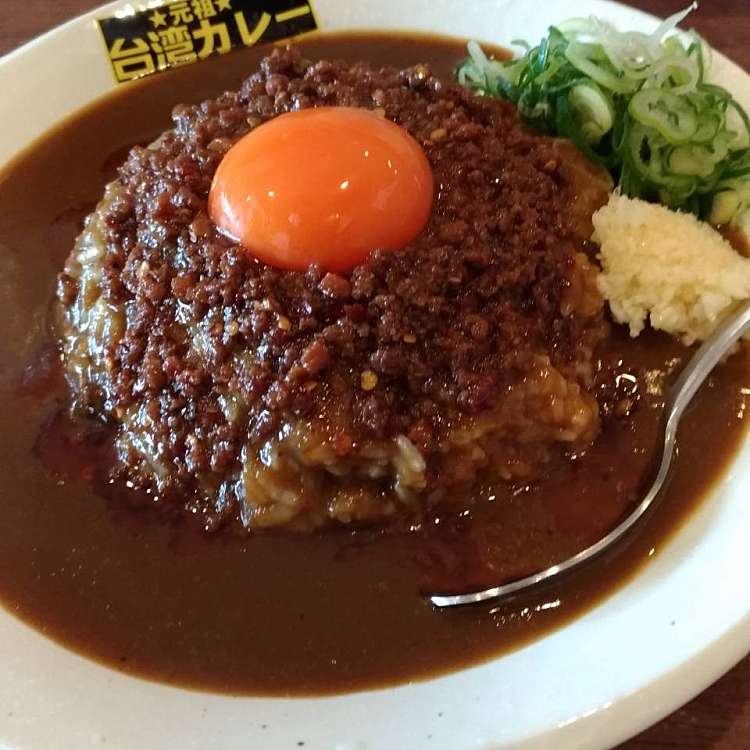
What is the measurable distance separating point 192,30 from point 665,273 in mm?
2485

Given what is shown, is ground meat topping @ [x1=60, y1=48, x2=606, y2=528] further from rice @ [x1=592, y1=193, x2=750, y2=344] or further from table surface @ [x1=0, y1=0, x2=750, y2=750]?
table surface @ [x1=0, y1=0, x2=750, y2=750]

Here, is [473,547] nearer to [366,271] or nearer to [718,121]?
[366,271]

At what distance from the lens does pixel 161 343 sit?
2.39 metres

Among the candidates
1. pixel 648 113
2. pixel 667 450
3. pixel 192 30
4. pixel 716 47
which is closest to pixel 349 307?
pixel 667 450

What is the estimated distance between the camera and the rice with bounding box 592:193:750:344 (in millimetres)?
2557

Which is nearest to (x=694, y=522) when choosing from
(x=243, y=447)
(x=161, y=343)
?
(x=243, y=447)

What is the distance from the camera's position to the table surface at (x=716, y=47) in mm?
1955

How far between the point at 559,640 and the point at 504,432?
61 cm

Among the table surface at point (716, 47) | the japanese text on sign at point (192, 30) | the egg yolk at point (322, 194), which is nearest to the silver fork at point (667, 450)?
the table surface at point (716, 47)

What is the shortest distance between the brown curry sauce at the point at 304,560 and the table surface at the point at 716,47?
35 cm

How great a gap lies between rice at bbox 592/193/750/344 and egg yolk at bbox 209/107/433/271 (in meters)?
0.70

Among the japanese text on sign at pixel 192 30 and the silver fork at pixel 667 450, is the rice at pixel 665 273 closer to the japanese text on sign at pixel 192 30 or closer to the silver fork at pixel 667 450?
the silver fork at pixel 667 450

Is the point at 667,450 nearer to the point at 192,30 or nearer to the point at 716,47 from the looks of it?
the point at 716,47

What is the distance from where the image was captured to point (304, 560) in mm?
2273
